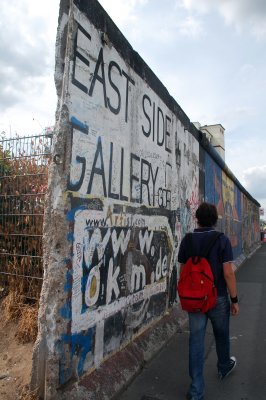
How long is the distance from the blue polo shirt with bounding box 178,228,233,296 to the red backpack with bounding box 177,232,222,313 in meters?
0.05

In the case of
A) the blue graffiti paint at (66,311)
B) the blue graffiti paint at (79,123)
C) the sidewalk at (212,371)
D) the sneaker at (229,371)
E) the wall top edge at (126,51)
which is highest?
the wall top edge at (126,51)

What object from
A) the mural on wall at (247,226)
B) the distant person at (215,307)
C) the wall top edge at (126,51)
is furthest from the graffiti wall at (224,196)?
the distant person at (215,307)

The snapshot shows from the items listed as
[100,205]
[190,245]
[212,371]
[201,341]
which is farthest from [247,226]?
[100,205]

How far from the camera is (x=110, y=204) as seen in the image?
11.7ft

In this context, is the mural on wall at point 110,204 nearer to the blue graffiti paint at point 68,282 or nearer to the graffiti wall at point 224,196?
the blue graffiti paint at point 68,282

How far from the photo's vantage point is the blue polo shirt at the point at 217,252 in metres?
3.38

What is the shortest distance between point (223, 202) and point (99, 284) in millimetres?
8595

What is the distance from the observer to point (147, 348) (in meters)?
4.18

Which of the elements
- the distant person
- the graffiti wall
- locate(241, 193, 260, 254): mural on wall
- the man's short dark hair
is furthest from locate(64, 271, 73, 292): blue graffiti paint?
locate(241, 193, 260, 254): mural on wall

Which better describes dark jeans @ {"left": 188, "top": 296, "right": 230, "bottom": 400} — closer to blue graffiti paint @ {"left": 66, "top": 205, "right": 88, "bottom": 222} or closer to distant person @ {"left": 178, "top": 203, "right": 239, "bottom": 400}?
distant person @ {"left": 178, "top": 203, "right": 239, "bottom": 400}

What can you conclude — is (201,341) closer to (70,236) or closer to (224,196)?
(70,236)

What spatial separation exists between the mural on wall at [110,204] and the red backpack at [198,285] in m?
0.74

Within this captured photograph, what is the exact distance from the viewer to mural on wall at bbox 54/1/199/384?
3.00 metres

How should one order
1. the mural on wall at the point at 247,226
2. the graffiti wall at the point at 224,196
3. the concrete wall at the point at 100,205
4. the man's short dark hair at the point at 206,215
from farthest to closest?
the mural on wall at the point at 247,226 → the graffiti wall at the point at 224,196 → the man's short dark hair at the point at 206,215 → the concrete wall at the point at 100,205
